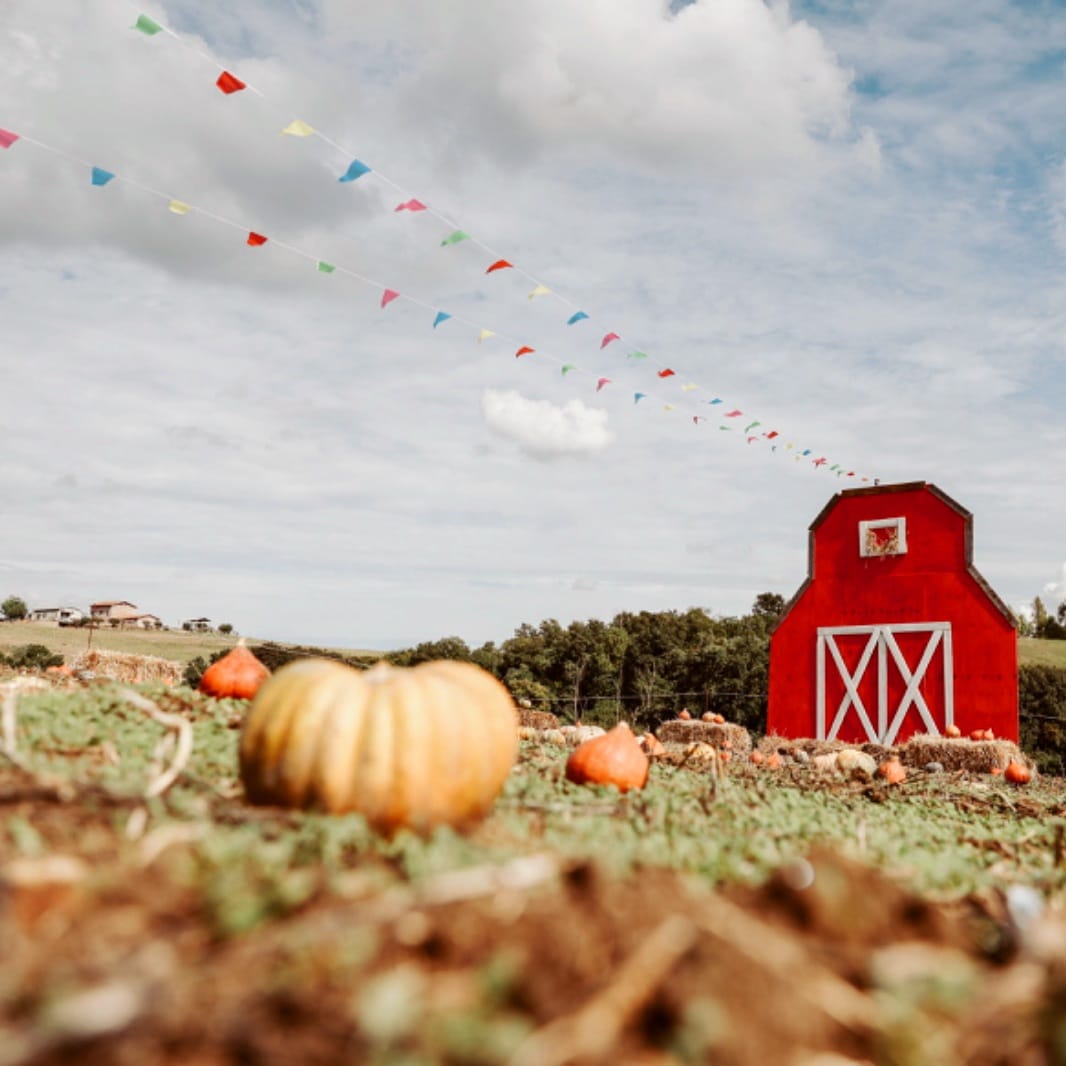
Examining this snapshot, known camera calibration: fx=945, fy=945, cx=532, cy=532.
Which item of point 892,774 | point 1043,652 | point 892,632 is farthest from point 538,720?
point 1043,652

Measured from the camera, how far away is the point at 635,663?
44312 millimetres

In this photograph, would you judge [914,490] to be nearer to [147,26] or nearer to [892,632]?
[892,632]

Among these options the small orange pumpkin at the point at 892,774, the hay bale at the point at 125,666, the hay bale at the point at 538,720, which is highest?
the hay bale at the point at 125,666

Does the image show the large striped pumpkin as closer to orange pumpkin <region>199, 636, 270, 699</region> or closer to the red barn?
orange pumpkin <region>199, 636, 270, 699</region>

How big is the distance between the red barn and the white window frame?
0.02 meters

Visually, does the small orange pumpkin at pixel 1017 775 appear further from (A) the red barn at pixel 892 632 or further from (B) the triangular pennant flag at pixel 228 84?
(B) the triangular pennant flag at pixel 228 84

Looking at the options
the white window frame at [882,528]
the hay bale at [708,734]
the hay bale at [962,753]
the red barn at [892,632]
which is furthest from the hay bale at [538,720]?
the white window frame at [882,528]

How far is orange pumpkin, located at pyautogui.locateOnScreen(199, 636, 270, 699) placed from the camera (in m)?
7.38

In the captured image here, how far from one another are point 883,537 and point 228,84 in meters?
16.4

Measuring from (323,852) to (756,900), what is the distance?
1423 millimetres

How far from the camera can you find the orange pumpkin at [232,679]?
7.38 metres

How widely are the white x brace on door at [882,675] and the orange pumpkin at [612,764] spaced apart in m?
14.3

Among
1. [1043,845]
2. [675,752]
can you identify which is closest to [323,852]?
[1043,845]

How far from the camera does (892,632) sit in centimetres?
1986
